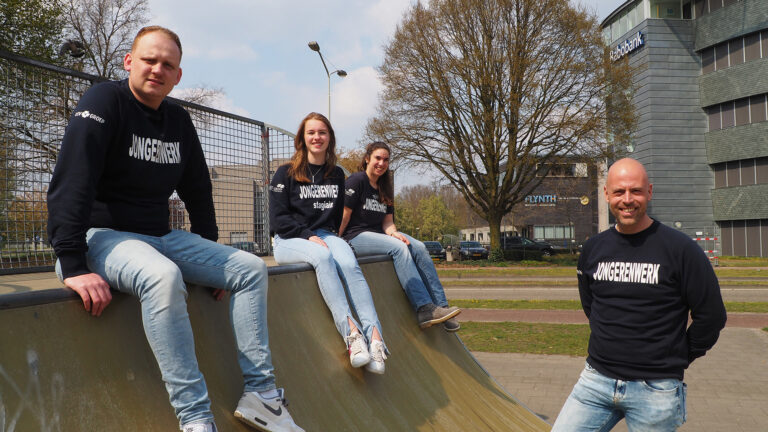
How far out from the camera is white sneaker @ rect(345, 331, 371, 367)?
3674 millimetres

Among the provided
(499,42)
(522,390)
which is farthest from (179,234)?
(499,42)

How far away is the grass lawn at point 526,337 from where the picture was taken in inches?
334

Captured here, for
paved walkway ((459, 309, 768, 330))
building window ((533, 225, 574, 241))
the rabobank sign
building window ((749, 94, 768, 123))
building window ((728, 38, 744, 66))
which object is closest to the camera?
paved walkway ((459, 309, 768, 330))

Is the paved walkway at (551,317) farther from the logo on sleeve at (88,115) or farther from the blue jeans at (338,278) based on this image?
the logo on sleeve at (88,115)

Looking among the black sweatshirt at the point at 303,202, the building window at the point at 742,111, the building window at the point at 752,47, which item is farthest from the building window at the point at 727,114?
the black sweatshirt at the point at 303,202

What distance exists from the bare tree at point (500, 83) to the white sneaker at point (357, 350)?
26.0m

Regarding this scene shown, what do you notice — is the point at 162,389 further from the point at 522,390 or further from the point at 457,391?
the point at 522,390

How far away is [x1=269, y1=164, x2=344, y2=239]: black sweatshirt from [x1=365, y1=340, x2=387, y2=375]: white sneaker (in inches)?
40.6

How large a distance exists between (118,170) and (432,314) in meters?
3.19

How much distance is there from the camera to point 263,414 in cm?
266

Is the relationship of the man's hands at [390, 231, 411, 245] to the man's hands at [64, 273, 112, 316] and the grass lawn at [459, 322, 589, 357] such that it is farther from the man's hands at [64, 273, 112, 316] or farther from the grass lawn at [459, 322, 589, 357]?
the grass lawn at [459, 322, 589, 357]

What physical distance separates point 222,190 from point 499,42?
25686 millimetres

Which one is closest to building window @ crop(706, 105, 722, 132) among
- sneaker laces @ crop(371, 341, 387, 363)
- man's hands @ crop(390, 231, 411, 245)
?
man's hands @ crop(390, 231, 411, 245)

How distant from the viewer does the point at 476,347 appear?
8703mm
